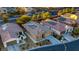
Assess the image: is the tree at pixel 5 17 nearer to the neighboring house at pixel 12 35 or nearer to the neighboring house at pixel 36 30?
the neighboring house at pixel 12 35

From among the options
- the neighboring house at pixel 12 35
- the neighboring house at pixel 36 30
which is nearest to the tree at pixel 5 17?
the neighboring house at pixel 12 35

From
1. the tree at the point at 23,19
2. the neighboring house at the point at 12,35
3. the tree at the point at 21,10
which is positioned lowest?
the neighboring house at the point at 12,35

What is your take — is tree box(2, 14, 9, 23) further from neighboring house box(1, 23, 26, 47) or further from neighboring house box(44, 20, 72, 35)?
neighboring house box(44, 20, 72, 35)

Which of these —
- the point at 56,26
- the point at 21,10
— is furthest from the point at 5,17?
the point at 56,26

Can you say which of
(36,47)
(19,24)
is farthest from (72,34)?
(19,24)

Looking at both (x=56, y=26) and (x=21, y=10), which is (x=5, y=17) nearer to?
(x=21, y=10)
